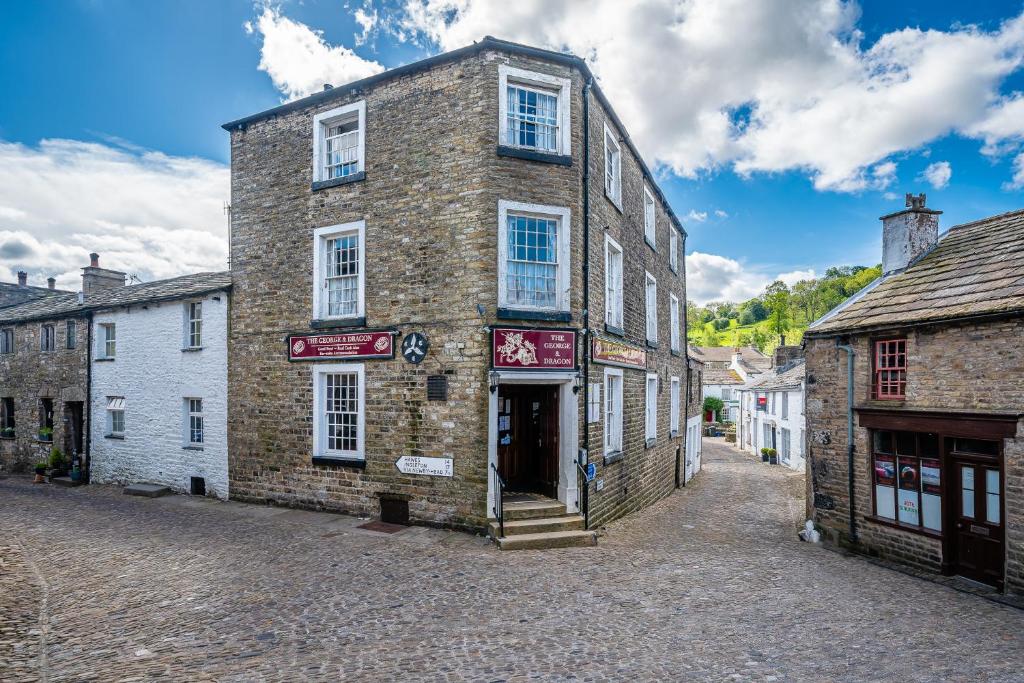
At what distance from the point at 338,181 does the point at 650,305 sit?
413 inches

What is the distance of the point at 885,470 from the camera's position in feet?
37.6

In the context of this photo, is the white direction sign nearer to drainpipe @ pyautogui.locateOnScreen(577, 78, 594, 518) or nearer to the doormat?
the doormat

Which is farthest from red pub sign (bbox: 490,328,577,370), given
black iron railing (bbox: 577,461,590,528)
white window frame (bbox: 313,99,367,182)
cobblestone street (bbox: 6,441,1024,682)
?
white window frame (bbox: 313,99,367,182)

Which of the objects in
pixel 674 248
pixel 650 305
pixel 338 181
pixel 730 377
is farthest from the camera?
pixel 730 377

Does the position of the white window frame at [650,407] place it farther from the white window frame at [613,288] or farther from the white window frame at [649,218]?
the white window frame at [649,218]

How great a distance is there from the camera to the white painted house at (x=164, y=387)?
15125 mm

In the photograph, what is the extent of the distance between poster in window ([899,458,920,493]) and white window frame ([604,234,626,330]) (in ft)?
21.8

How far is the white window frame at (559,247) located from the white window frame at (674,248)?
10.6 m

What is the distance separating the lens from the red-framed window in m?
11.2

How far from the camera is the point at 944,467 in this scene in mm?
10367

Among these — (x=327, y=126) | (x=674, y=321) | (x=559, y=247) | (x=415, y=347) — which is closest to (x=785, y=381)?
(x=674, y=321)

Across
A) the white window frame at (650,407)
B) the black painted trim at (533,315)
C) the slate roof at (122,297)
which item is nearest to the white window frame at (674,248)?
the white window frame at (650,407)

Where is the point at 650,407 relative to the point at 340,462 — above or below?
above

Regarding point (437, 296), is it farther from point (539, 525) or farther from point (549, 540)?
point (549, 540)
